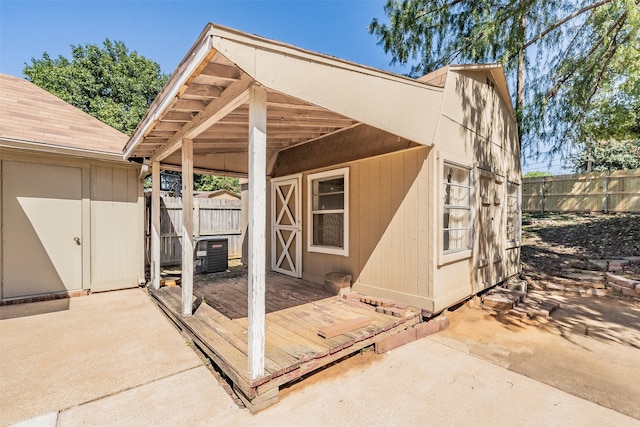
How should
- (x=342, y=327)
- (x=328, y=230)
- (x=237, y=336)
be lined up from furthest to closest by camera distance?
(x=328, y=230), (x=342, y=327), (x=237, y=336)

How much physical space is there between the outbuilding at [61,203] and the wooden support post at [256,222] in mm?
4410

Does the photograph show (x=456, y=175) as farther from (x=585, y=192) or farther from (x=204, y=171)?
(x=585, y=192)

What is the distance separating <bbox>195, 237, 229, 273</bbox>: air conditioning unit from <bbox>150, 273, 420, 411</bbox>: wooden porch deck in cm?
125

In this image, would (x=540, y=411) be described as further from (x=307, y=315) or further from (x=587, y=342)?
(x=307, y=315)

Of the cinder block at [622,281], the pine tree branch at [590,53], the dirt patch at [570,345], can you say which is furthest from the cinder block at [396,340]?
the pine tree branch at [590,53]

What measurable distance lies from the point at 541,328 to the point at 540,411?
2.15 metres

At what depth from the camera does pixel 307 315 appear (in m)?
3.63

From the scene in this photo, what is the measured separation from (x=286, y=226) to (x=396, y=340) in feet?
11.1

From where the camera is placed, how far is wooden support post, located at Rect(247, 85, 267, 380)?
219 centimetres

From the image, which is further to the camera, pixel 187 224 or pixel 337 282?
pixel 337 282

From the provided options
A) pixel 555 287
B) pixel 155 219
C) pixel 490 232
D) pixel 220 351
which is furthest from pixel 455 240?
pixel 155 219

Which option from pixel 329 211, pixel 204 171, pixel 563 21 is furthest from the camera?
pixel 563 21

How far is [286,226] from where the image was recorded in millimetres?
6012

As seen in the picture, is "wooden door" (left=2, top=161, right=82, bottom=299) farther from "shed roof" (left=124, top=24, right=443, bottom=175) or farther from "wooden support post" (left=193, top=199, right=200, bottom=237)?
"wooden support post" (left=193, top=199, right=200, bottom=237)
